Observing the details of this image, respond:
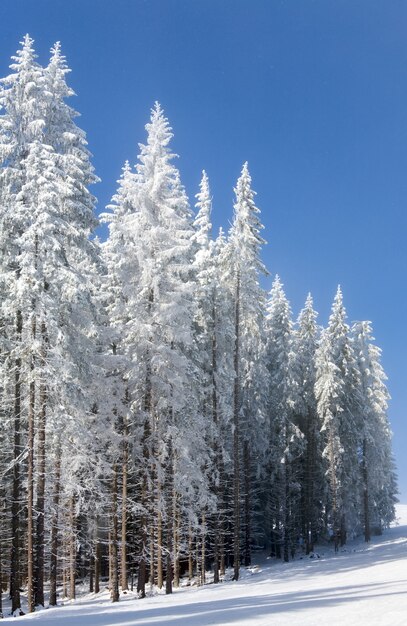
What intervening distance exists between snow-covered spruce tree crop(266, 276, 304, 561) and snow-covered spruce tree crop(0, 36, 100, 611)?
942 inches

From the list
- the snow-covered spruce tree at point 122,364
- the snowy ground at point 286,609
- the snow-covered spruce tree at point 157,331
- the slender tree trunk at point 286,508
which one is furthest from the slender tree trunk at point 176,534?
the slender tree trunk at point 286,508

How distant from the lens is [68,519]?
2644 cm

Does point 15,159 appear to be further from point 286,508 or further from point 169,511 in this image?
point 286,508

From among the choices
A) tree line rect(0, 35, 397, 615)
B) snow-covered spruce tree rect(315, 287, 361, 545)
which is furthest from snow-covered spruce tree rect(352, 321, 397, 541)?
tree line rect(0, 35, 397, 615)

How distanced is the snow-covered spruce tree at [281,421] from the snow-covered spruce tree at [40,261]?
2392 cm

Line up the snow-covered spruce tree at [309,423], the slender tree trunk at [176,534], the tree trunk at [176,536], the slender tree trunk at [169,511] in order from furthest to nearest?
the snow-covered spruce tree at [309,423] < the tree trunk at [176,536] < the slender tree trunk at [176,534] < the slender tree trunk at [169,511]

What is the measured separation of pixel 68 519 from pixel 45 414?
794cm

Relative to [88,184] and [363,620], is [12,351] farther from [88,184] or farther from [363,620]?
[363,620]

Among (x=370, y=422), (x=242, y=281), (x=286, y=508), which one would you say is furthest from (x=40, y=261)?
(x=370, y=422)

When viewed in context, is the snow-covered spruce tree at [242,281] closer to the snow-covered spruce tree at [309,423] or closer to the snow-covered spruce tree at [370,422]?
the snow-covered spruce tree at [309,423]

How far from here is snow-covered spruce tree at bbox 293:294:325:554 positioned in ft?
156

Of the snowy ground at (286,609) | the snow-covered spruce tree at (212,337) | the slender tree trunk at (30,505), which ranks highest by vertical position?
the snow-covered spruce tree at (212,337)

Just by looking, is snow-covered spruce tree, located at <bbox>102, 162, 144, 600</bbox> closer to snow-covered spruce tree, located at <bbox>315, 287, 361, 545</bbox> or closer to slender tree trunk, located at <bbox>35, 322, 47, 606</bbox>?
slender tree trunk, located at <bbox>35, 322, 47, 606</bbox>

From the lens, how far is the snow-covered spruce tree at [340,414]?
46.1m
